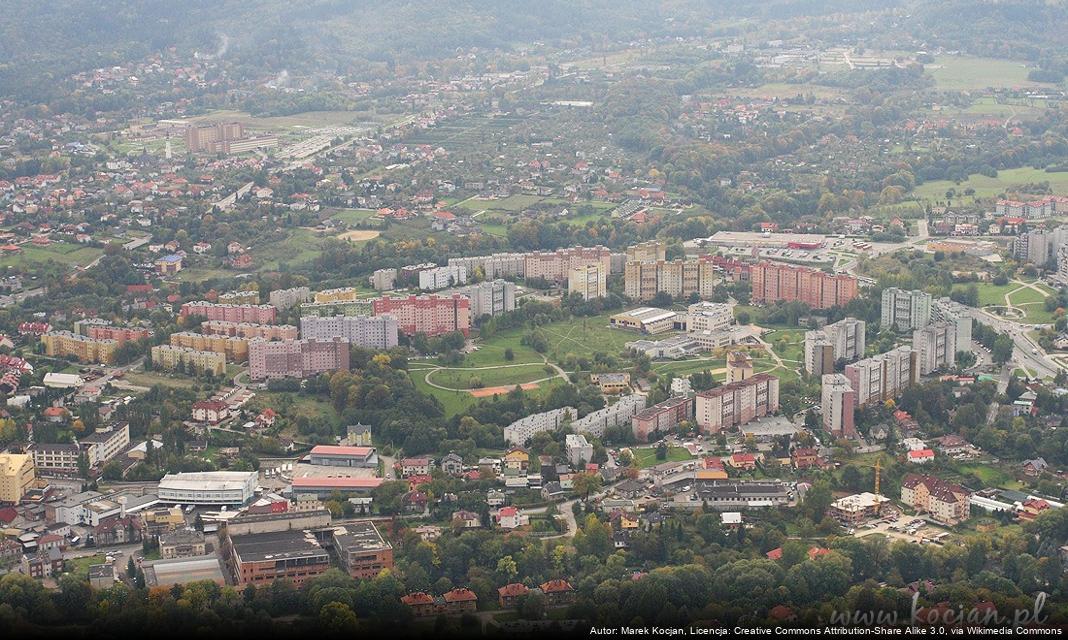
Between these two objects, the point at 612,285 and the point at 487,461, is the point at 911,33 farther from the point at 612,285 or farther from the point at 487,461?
the point at 487,461

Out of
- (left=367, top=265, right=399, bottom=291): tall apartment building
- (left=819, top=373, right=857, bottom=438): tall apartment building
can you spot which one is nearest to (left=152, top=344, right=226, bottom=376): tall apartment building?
(left=367, top=265, right=399, bottom=291): tall apartment building

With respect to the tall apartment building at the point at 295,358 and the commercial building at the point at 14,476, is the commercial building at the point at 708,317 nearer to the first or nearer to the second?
the tall apartment building at the point at 295,358

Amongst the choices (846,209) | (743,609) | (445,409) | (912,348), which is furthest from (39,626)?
(846,209)

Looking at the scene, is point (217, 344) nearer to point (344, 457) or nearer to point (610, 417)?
point (344, 457)

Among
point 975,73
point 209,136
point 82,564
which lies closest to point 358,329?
point 82,564

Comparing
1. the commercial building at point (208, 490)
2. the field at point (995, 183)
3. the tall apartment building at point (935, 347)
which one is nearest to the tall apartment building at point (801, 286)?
the tall apartment building at point (935, 347)

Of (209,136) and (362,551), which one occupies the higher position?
(362,551)

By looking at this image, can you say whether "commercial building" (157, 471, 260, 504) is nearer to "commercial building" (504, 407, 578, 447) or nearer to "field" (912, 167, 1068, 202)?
"commercial building" (504, 407, 578, 447)
